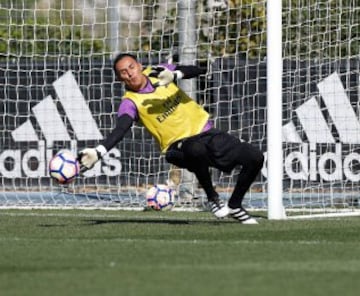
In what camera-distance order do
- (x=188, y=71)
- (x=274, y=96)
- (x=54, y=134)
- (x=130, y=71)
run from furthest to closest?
(x=54, y=134)
(x=274, y=96)
(x=188, y=71)
(x=130, y=71)

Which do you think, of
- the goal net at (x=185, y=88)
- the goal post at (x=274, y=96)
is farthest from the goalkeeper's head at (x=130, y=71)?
the goal net at (x=185, y=88)

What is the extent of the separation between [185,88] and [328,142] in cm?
223

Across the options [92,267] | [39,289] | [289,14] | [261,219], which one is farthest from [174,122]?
[39,289]

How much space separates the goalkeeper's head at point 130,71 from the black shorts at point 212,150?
A: 0.78 metres

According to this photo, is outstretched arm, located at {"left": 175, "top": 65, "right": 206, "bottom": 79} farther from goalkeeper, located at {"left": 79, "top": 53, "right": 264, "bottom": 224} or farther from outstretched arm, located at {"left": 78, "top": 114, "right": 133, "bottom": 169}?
outstretched arm, located at {"left": 78, "top": 114, "right": 133, "bottom": 169}

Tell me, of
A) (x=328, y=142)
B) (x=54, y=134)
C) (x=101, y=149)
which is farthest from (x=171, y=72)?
(x=54, y=134)

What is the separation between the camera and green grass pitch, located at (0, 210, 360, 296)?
8.29 meters

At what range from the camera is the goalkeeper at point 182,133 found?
543 inches

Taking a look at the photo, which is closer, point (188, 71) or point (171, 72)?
point (171, 72)

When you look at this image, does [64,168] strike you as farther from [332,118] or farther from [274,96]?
[332,118]

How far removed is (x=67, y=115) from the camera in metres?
20.0

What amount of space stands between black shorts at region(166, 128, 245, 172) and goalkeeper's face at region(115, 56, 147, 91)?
78 centimetres

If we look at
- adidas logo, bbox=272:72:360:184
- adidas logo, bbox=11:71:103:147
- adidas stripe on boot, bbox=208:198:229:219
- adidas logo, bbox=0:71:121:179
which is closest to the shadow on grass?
adidas stripe on boot, bbox=208:198:229:219

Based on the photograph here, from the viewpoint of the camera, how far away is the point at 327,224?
1383cm
